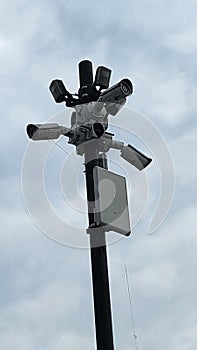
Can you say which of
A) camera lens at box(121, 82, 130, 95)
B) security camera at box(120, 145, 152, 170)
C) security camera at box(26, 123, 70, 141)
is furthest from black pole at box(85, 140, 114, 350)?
camera lens at box(121, 82, 130, 95)

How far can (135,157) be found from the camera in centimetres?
1506

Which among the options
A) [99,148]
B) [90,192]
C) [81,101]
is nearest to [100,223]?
[90,192]

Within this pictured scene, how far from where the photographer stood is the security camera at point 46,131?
14.4 meters

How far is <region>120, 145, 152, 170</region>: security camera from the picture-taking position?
14945 mm

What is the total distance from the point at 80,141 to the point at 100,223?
179cm

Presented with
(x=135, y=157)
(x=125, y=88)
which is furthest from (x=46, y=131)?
(x=135, y=157)

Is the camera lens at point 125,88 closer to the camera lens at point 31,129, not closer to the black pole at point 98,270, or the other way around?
the black pole at point 98,270

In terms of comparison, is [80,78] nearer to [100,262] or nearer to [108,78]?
[108,78]

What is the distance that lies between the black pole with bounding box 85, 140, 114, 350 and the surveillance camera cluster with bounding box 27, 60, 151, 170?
0.27 metres

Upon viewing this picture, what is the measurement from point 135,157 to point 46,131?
1.91 metres

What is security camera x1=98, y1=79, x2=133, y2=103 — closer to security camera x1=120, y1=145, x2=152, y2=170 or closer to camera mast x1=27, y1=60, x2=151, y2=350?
camera mast x1=27, y1=60, x2=151, y2=350

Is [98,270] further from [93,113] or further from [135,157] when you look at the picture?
[93,113]

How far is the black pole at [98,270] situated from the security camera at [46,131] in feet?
1.99

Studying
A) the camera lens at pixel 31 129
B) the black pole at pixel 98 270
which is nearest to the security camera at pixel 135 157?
the black pole at pixel 98 270
